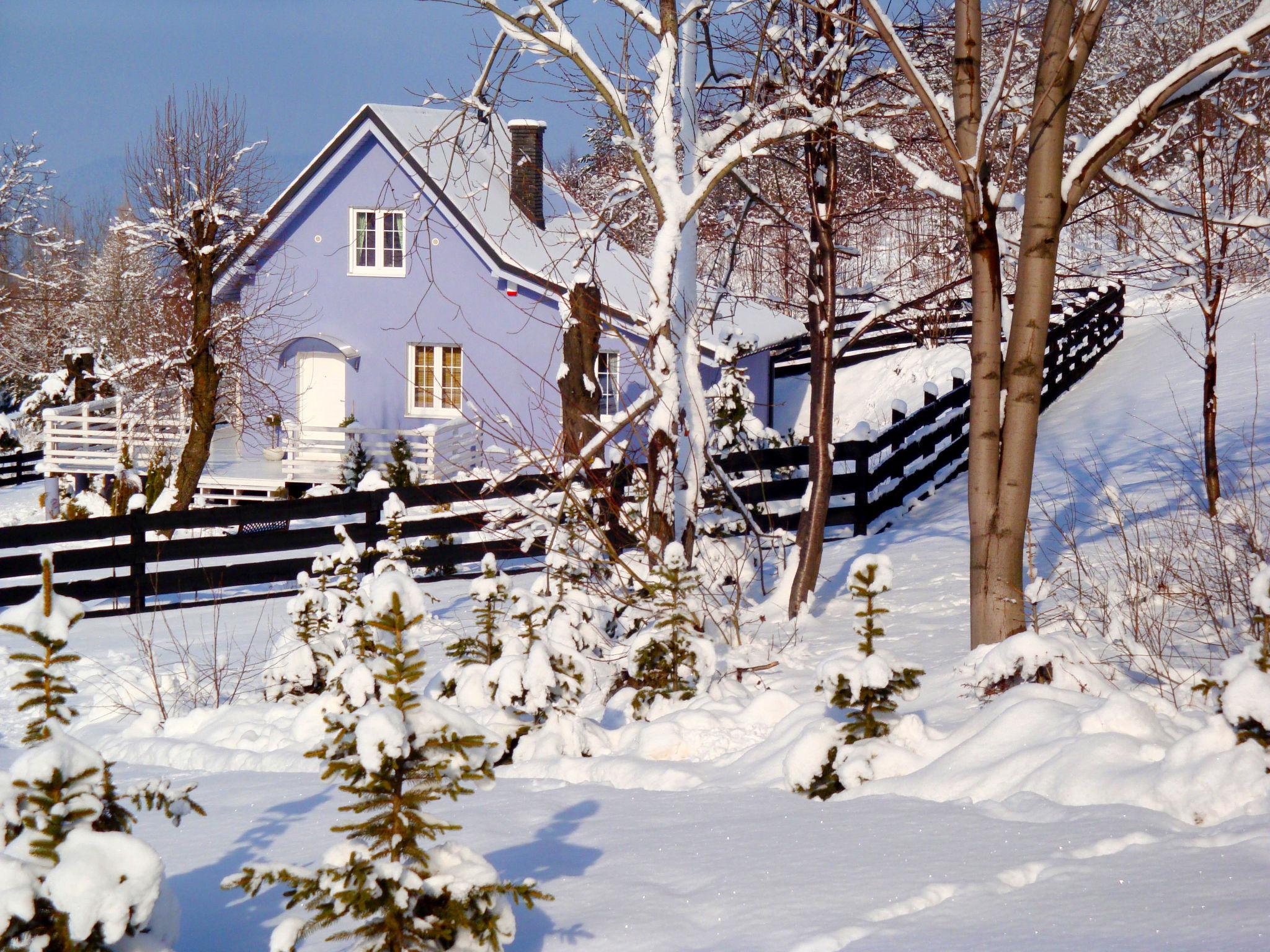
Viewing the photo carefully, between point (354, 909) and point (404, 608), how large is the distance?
73 centimetres

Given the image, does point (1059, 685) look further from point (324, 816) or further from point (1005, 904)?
point (324, 816)

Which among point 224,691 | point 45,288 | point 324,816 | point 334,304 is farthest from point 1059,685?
point 45,288

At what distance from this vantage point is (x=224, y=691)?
825 centimetres

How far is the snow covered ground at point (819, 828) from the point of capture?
9.88 feet

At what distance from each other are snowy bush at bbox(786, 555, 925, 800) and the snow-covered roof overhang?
1991 centimetres

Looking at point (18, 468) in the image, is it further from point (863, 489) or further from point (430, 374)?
point (863, 489)

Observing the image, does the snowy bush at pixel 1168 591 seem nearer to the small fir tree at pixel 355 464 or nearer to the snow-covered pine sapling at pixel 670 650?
the snow-covered pine sapling at pixel 670 650

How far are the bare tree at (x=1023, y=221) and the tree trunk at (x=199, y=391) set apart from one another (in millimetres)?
15232

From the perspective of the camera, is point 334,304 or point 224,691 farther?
point 334,304

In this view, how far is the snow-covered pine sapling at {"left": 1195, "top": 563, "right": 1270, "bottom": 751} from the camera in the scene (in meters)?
3.62

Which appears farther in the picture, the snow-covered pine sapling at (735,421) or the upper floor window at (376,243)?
the upper floor window at (376,243)

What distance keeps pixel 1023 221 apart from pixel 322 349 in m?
19.7

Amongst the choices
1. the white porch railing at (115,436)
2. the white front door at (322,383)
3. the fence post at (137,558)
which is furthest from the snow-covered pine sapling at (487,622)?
the white front door at (322,383)

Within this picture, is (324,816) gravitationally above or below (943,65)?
below
